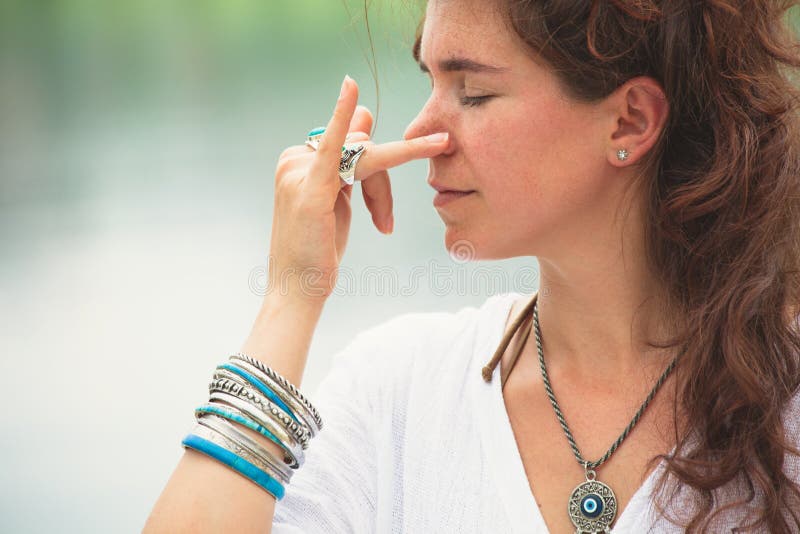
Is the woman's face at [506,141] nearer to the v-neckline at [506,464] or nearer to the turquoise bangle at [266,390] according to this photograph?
the v-neckline at [506,464]

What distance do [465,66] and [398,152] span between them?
0.50 feet

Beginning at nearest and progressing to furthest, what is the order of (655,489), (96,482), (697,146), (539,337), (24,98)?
(655,489) → (697,146) → (539,337) → (96,482) → (24,98)

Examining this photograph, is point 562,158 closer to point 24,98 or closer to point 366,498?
point 366,498

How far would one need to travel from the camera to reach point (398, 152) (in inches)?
53.2

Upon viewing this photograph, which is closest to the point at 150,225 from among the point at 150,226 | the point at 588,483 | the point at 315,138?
the point at 150,226

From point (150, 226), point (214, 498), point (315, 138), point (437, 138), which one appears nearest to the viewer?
point (214, 498)

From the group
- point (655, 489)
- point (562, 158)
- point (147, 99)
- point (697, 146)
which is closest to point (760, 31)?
point (697, 146)

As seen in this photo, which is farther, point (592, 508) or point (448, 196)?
point (448, 196)

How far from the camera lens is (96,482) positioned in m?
2.73

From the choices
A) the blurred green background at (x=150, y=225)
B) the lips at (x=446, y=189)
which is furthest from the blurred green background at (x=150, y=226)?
the lips at (x=446, y=189)

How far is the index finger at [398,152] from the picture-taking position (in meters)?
1.33

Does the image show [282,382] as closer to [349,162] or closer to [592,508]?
[349,162]

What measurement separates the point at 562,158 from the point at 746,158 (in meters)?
0.24

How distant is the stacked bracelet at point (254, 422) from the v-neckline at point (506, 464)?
0.84ft
